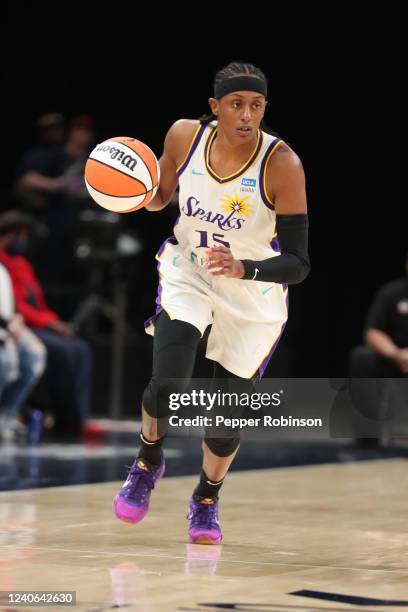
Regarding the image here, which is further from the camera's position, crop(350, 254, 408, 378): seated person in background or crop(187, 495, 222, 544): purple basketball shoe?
crop(350, 254, 408, 378): seated person in background

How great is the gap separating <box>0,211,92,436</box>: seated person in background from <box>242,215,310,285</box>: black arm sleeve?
467 centimetres

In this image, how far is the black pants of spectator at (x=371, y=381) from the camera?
8227 millimetres

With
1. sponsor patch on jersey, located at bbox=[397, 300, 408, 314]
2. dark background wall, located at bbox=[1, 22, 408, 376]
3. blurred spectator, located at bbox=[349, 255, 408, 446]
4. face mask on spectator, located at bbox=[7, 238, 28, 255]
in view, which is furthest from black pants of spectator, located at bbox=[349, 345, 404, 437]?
Answer: dark background wall, located at bbox=[1, 22, 408, 376]

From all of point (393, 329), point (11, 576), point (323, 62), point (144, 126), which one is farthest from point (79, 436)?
point (11, 576)

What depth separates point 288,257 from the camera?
150 inches

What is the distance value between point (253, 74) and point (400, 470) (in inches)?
140

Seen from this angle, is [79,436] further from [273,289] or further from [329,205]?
[273,289]

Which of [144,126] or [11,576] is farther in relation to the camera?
[144,126]

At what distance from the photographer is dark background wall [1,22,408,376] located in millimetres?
11258

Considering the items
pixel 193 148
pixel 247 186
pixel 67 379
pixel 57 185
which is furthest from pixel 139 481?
pixel 57 185

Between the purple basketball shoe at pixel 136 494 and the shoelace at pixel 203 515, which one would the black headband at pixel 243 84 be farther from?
the shoelace at pixel 203 515

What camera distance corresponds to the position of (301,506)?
504 cm

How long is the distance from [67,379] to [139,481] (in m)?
5.02

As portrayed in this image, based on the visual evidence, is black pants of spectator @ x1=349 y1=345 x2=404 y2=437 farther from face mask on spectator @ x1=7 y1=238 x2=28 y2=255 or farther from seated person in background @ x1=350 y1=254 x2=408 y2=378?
face mask on spectator @ x1=7 y1=238 x2=28 y2=255
